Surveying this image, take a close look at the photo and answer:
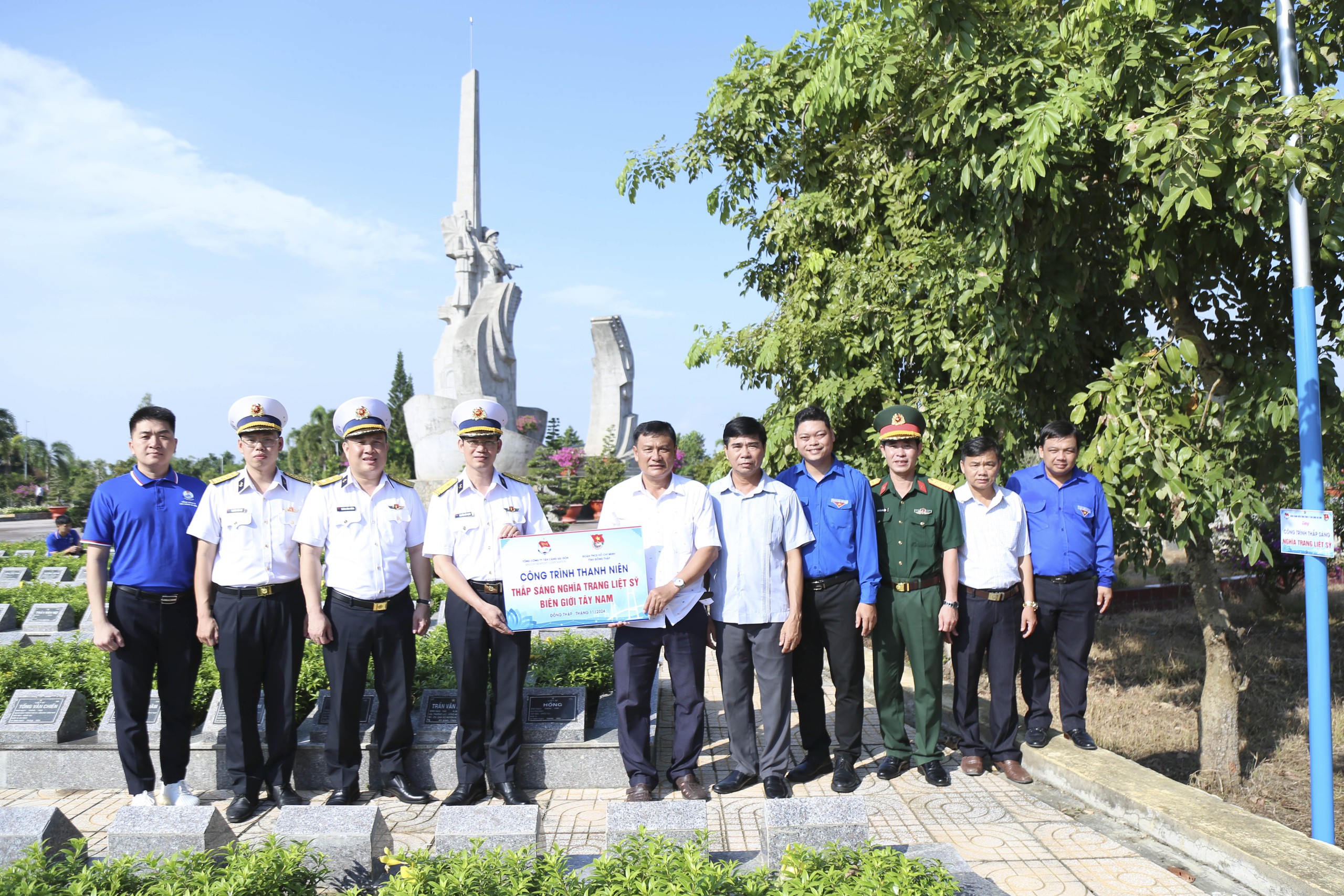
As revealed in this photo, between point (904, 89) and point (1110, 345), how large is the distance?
215 centimetres

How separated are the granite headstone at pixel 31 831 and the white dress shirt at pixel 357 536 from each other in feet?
4.51

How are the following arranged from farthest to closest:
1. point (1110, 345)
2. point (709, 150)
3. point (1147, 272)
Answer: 1. point (709, 150)
2. point (1110, 345)
3. point (1147, 272)

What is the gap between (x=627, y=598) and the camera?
414cm

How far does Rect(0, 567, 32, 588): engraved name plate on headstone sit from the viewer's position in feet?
36.5

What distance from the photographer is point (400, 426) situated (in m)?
42.4

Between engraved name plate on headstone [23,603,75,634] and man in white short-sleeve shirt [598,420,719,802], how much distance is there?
708 centimetres

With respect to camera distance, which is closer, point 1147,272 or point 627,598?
point 627,598

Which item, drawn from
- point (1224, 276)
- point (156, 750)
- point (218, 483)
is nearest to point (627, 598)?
point (218, 483)

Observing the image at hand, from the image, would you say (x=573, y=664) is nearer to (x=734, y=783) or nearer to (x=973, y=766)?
(x=734, y=783)

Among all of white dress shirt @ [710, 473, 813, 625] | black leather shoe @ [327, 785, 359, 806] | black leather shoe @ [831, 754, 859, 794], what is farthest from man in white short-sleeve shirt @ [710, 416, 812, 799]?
black leather shoe @ [327, 785, 359, 806]

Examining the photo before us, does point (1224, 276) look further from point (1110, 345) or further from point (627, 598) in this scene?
point (627, 598)

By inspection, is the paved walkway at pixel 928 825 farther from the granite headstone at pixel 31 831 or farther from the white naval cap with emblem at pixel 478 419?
the white naval cap with emblem at pixel 478 419

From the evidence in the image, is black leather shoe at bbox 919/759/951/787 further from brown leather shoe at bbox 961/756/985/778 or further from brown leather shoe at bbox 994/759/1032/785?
brown leather shoe at bbox 994/759/1032/785

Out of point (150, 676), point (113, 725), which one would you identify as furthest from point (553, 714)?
point (113, 725)
